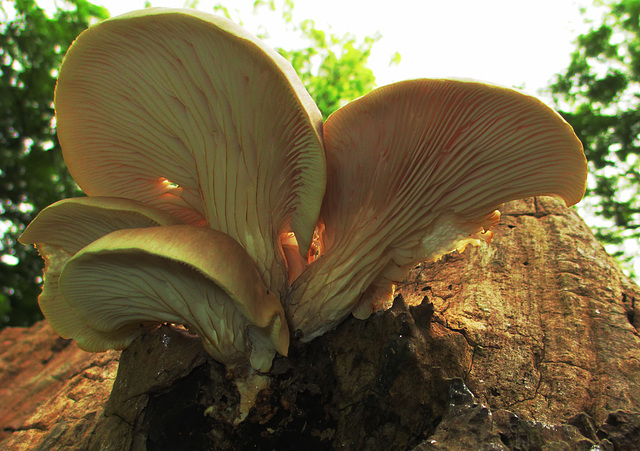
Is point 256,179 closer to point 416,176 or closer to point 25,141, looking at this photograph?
point 416,176


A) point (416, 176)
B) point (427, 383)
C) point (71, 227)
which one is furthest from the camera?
point (71, 227)

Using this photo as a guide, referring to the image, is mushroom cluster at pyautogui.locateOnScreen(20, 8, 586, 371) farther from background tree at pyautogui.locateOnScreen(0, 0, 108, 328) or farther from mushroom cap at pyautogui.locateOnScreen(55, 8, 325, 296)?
background tree at pyautogui.locateOnScreen(0, 0, 108, 328)

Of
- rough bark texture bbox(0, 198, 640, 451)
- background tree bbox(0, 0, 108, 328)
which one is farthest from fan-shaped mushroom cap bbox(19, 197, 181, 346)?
background tree bbox(0, 0, 108, 328)

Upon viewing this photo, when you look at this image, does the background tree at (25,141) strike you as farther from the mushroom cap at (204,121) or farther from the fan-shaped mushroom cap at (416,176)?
the fan-shaped mushroom cap at (416,176)

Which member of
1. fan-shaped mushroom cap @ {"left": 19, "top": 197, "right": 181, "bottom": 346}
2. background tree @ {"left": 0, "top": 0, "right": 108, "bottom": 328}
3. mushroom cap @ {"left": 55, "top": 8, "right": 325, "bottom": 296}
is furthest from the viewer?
background tree @ {"left": 0, "top": 0, "right": 108, "bottom": 328}

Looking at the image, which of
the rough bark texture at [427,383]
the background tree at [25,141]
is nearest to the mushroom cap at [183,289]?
the rough bark texture at [427,383]

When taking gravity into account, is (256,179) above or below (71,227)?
above

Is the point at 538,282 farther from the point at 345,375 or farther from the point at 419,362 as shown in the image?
the point at 345,375

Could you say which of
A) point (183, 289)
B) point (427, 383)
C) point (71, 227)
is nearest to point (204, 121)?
point (183, 289)
